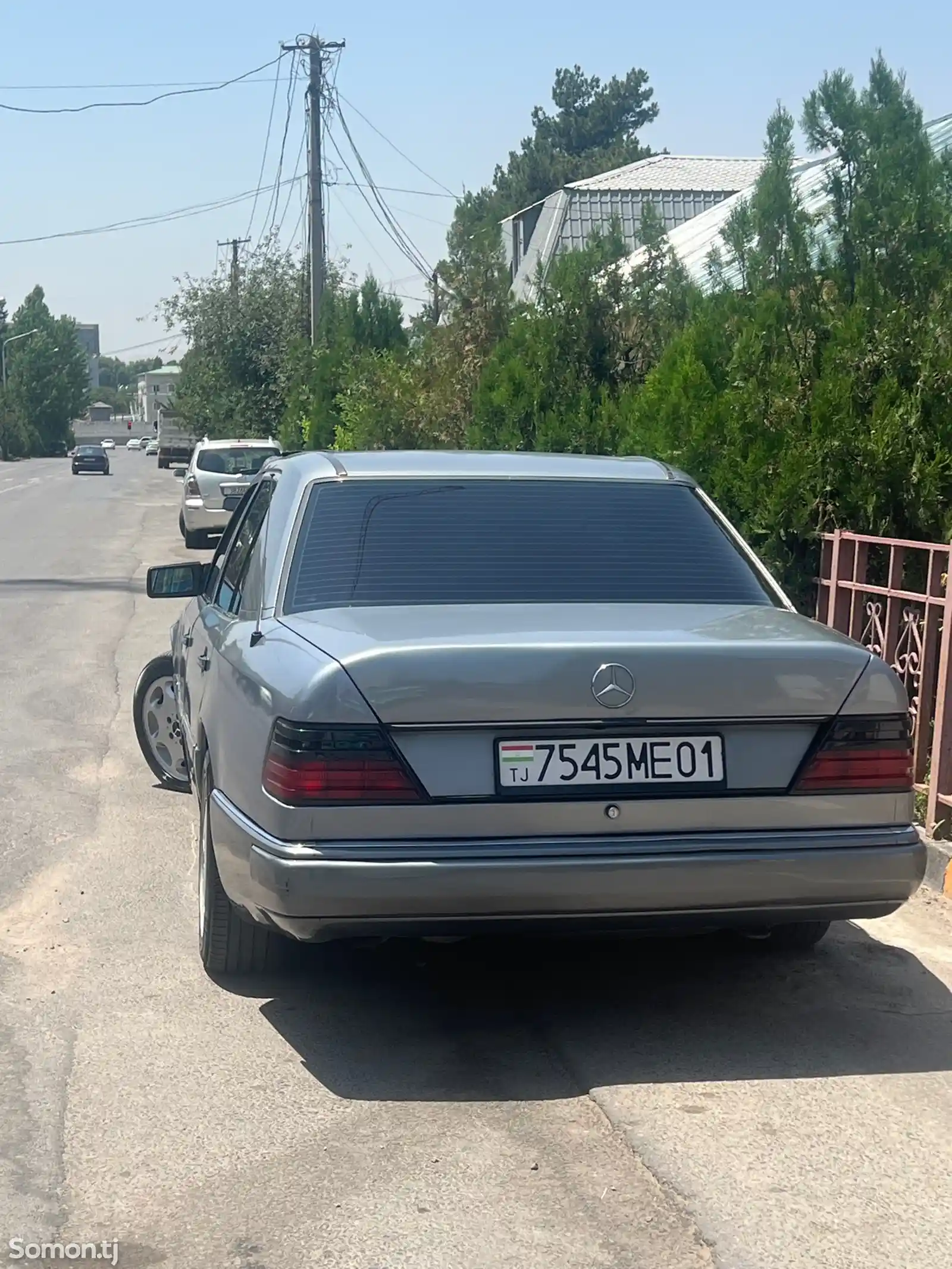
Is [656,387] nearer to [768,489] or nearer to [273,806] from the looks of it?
[768,489]

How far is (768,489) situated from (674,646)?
3.97 m

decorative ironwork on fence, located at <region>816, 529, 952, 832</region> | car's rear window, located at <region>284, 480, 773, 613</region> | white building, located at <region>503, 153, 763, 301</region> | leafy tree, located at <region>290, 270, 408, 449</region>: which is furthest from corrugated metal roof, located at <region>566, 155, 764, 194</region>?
car's rear window, located at <region>284, 480, 773, 613</region>

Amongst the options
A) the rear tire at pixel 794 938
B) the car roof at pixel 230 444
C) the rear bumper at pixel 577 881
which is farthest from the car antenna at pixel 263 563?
the car roof at pixel 230 444

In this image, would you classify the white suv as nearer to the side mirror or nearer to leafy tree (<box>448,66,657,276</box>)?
the side mirror

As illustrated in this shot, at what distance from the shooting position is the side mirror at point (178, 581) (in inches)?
263

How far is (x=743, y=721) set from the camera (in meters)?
4.20

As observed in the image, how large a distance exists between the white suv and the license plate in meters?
19.3

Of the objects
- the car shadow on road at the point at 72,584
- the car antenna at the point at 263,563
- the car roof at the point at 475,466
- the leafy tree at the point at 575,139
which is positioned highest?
the leafy tree at the point at 575,139

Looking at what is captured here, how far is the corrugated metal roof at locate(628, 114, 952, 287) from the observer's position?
13750 millimetres

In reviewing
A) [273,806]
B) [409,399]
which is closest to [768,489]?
[273,806]

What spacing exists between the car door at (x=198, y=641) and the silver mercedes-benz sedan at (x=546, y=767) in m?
0.81

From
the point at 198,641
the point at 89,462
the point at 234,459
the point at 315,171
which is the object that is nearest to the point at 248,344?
the point at 315,171

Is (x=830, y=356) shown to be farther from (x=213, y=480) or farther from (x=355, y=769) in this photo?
(x=213, y=480)

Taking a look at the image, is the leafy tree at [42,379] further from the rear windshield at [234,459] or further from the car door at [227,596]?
the car door at [227,596]
